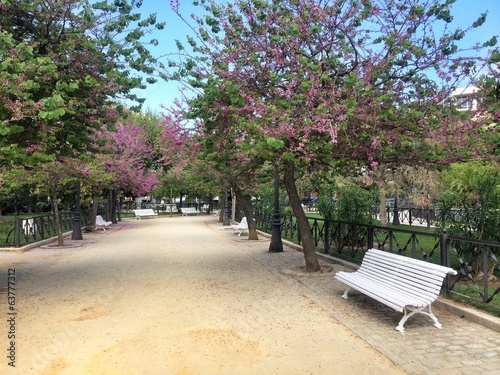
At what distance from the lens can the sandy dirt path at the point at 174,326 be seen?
4219 millimetres

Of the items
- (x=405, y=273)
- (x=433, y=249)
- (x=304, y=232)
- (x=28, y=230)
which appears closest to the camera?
(x=405, y=273)

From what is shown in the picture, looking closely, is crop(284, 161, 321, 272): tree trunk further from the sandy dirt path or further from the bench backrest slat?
the bench backrest slat

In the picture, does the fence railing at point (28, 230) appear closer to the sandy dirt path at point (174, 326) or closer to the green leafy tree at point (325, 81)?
the sandy dirt path at point (174, 326)

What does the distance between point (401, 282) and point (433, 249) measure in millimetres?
1570

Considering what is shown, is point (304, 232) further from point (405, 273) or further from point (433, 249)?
point (405, 273)

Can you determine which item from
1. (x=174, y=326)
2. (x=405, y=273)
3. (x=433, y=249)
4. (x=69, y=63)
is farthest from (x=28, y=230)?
(x=405, y=273)

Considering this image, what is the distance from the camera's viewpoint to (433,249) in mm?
7043

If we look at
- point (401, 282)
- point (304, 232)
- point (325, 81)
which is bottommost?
point (401, 282)

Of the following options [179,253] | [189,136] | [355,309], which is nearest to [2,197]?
[179,253]

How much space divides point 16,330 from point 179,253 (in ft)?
24.2

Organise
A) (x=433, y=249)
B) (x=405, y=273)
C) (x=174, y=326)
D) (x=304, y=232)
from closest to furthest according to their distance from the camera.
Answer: (x=174, y=326) < (x=405, y=273) < (x=433, y=249) < (x=304, y=232)

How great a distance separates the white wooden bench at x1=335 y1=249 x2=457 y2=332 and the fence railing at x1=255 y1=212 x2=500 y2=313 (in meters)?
0.88

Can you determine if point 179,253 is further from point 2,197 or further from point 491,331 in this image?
point 2,197

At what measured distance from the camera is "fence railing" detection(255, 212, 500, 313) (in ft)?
20.5
